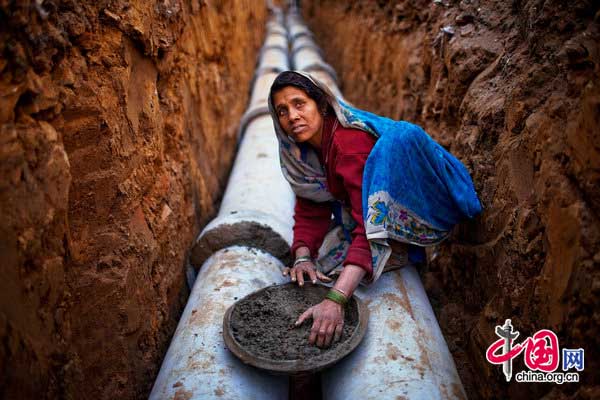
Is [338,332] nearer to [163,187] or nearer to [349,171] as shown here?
[349,171]

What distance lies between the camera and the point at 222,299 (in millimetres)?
2137

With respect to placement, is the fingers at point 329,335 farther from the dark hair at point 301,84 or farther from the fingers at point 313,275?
the dark hair at point 301,84

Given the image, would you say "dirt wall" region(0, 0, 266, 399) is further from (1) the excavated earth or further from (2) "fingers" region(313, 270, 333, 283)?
(2) "fingers" region(313, 270, 333, 283)

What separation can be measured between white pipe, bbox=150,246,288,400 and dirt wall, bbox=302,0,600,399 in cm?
92

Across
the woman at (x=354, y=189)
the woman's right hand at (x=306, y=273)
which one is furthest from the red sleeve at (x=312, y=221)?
the woman's right hand at (x=306, y=273)

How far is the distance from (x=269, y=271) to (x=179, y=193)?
0.74 meters

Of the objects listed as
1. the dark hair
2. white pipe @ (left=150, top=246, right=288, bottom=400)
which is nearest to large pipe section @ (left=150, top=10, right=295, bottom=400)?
white pipe @ (left=150, top=246, right=288, bottom=400)

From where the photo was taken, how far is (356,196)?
196 cm

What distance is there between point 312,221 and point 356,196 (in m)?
0.46

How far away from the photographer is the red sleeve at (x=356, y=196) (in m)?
1.90

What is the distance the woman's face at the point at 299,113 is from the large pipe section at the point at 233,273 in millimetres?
710

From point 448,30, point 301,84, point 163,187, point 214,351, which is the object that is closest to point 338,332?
point 214,351

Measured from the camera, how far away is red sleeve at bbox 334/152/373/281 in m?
1.90

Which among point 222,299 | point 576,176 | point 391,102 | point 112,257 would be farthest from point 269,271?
point 391,102
